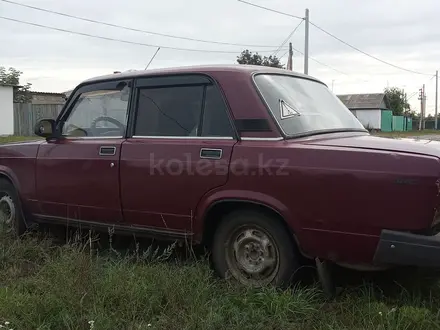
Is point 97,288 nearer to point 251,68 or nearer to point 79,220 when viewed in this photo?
point 79,220

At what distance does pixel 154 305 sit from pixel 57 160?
2073 millimetres

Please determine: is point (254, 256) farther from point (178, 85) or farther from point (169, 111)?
point (178, 85)

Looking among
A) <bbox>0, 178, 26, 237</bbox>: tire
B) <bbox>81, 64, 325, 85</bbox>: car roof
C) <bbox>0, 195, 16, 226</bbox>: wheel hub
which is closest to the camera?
<bbox>81, 64, 325, 85</bbox>: car roof

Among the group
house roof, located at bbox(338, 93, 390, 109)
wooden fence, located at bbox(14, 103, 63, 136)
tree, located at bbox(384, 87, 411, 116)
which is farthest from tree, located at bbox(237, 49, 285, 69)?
tree, located at bbox(384, 87, 411, 116)

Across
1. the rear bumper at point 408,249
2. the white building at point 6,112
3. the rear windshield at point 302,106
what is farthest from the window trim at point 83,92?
the white building at point 6,112

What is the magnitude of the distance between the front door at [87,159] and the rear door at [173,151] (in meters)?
0.17

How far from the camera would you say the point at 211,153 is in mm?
3938

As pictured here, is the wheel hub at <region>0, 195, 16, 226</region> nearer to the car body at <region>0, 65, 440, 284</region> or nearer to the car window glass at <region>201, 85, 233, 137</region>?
the car body at <region>0, 65, 440, 284</region>

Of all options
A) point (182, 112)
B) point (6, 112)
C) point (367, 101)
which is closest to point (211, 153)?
point (182, 112)

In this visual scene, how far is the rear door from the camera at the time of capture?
3971 millimetres

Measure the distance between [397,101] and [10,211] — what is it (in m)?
74.9

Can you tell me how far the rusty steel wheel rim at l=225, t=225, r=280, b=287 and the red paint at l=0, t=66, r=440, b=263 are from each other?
26cm

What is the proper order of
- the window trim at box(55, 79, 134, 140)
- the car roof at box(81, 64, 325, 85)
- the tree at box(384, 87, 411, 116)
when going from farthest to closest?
the tree at box(384, 87, 411, 116)
the window trim at box(55, 79, 134, 140)
the car roof at box(81, 64, 325, 85)

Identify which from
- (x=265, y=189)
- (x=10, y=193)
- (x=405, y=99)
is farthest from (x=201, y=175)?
(x=405, y=99)
